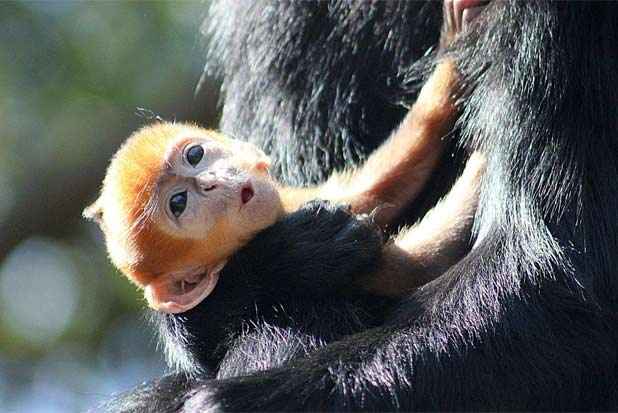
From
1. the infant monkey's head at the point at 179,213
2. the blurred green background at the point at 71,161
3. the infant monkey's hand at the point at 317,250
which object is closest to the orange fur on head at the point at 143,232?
the infant monkey's head at the point at 179,213

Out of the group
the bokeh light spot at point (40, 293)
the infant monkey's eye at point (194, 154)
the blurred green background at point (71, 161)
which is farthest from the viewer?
the bokeh light spot at point (40, 293)

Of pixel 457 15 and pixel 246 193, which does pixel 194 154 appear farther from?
pixel 457 15

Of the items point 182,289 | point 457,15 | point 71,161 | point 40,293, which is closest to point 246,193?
point 182,289

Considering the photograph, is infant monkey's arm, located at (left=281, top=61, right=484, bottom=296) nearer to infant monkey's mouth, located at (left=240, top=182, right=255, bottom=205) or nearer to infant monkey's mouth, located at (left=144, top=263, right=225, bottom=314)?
infant monkey's mouth, located at (left=240, top=182, right=255, bottom=205)

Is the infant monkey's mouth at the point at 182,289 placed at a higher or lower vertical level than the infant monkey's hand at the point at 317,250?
higher

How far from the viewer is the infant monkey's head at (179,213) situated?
3369mm

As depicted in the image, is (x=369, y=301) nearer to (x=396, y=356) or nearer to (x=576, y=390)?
(x=396, y=356)

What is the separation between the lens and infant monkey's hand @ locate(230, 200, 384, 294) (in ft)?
10.5

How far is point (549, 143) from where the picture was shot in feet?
9.48

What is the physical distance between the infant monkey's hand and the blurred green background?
3317 mm

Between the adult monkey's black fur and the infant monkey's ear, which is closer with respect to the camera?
the adult monkey's black fur

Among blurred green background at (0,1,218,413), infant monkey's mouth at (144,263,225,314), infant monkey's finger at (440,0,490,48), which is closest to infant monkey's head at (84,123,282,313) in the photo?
infant monkey's mouth at (144,263,225,314)

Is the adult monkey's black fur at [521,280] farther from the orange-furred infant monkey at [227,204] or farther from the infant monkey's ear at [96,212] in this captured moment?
the infant monkey's ear at [96,212]

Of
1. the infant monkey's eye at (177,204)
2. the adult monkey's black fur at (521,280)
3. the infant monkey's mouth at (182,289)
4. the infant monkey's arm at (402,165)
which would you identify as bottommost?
the adult monkey's black fur at (521,280)
